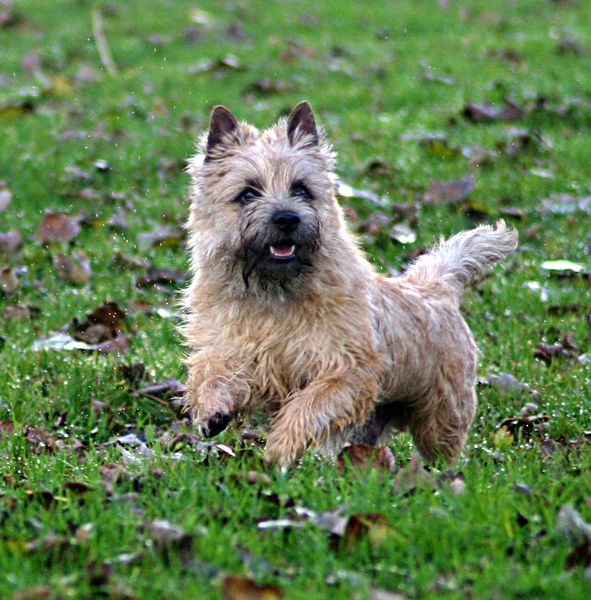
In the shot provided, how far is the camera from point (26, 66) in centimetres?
1378

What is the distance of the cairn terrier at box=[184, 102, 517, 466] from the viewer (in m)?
4.84

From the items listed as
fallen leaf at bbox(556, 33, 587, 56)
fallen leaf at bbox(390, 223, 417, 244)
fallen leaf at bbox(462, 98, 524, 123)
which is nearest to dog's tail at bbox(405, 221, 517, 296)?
fallen leaf at bbox(390, 223, 417, 244)

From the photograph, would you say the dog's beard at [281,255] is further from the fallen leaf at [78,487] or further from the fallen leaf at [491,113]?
the fallen leaf at [491,113]

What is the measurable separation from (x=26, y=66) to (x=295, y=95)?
354 cm

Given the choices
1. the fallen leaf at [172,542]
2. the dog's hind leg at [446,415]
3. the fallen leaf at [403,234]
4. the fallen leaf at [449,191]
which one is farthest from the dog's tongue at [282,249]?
the fallen leaf at [449,191]

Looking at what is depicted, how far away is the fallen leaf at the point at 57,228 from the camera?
8125 mm

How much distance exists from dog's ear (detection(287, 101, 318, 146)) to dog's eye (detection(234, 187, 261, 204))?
1.19 feet

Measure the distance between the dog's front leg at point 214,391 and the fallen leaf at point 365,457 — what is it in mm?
570

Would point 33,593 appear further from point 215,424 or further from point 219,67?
point 219,67

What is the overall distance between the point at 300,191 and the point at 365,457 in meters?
1.24

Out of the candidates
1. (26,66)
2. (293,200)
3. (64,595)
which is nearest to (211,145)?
(293,200)

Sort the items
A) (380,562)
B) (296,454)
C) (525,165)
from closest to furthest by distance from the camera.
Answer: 1. (380,562)
2. (296,454)
3. (525,165)

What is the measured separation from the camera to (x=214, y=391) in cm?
482

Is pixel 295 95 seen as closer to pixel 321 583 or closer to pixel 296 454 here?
pixel 296 454
